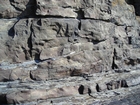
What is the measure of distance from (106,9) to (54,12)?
1106mm

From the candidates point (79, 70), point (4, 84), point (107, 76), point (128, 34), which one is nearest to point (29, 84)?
point (4, 84)

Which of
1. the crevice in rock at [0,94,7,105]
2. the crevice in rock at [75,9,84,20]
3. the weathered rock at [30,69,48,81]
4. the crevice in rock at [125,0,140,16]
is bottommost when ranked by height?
the crevice in rock at [0,94,7,105]

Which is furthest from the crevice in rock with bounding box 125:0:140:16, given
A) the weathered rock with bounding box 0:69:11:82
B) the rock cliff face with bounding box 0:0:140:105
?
the weathered rock with bounding box 0:69:11:82

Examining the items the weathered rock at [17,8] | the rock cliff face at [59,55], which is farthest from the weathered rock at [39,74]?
the weathered rock at [17,8]

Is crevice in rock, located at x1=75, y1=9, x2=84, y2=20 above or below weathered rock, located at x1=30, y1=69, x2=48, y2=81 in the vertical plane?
above

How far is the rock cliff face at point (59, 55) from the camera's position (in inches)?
122

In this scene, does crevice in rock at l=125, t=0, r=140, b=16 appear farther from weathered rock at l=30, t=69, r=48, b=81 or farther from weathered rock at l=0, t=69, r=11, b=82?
weathered rock at l=0, t=69, r=11, b=82

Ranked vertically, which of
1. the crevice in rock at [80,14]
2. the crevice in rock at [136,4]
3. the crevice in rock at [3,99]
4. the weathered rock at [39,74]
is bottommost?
the crevice in rock at [3,99]

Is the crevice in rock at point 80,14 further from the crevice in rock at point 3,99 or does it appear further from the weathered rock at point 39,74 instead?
the crevice in rock at point 3,99

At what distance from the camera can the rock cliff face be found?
3.11m

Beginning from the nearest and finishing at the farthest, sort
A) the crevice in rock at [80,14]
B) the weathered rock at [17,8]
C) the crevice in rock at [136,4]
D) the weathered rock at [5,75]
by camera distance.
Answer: the weathered rock at [5,75] < the weathered rock at [17,8] < the crevice in rock at [80,14] < the crevice in rock at [136,4]

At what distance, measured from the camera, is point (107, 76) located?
375 cm

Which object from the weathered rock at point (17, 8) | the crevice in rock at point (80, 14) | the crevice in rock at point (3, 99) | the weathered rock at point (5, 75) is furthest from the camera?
the crevice in rock at point (80, 14)

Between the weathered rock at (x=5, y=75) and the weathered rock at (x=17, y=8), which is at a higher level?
the weathered rock at (x=17, y=8)
